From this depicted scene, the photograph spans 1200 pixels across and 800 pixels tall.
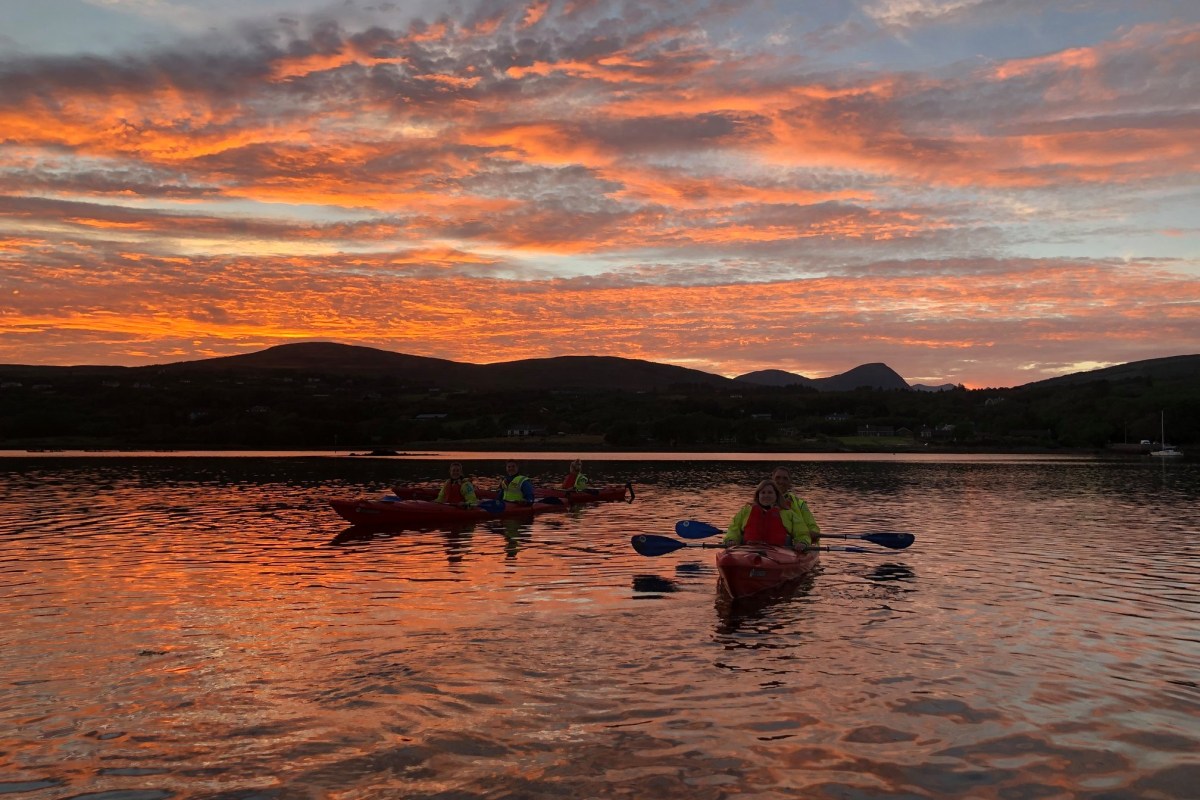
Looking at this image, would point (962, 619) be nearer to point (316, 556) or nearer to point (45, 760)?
point (45, 760)

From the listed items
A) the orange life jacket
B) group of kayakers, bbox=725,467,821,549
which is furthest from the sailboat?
the orange life jacket

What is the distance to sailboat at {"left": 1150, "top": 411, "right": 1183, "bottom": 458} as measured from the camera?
409 feet

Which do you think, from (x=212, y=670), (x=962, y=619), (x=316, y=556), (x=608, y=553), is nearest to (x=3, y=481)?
(x=316, y=556)

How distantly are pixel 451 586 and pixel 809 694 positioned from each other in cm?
927

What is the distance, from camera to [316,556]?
22.8m

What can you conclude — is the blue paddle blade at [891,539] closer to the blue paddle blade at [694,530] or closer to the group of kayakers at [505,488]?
the blue paddle blade at [694,530]

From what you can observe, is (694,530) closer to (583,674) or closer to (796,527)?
(796,527)

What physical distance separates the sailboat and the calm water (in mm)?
119353

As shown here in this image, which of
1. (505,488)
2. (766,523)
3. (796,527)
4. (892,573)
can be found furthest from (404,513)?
(892,573)

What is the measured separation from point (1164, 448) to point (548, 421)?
103781 millimetres

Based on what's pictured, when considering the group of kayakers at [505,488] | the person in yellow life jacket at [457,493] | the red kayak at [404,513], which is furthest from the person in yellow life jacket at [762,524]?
the person in yellow life jacket at [457,493]

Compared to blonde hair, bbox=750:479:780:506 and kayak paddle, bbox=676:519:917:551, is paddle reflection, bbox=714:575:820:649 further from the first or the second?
kayak paddle, bbox=676:519:917:551

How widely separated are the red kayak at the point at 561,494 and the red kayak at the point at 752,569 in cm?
1614

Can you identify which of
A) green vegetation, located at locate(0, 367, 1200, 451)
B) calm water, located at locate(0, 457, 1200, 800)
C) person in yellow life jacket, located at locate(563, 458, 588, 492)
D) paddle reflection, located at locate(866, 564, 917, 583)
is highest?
green vegetation, located at locate(0, 367, 1200, 451)
